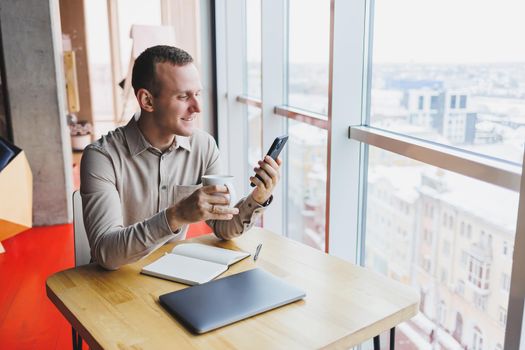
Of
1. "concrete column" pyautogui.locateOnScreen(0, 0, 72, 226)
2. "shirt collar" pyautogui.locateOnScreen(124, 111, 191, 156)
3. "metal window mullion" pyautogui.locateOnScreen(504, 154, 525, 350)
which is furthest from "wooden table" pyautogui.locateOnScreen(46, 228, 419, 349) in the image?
"concrete column" pyautogui.locateOnScreen(0, 0, 72, 226)

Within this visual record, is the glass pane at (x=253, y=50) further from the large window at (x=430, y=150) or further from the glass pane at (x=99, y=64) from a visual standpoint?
the glass pane at (x=99, y=64)

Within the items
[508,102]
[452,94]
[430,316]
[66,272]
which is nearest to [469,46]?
[452,94]

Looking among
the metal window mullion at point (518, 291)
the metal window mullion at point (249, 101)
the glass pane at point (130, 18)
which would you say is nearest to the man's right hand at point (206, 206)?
the metal window mullion at point (518, 291)

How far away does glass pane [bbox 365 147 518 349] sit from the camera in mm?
1587

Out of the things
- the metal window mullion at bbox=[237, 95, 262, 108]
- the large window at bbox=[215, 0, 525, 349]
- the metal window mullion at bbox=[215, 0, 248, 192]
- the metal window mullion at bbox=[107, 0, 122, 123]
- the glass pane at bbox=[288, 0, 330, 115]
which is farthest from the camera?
the metal window mullion at bbox=[107, 0, 122, 123]

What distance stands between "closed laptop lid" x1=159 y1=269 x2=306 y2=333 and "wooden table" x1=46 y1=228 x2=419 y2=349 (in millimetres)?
16

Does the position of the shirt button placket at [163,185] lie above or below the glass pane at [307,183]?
above

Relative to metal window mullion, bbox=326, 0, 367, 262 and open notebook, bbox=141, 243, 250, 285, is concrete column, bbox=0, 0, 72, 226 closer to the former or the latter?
metal window mullion, bbox=326, 0, 367, 262

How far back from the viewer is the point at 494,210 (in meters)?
1.57

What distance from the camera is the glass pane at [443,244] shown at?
5.21 ft

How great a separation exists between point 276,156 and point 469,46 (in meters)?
0.75

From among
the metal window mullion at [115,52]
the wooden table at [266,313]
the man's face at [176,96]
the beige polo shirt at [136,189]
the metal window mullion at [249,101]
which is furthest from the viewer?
the metal window mullion at [115,52]

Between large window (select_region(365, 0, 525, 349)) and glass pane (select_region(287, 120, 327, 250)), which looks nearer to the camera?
large window (select_region(365, 0, 525, 349))

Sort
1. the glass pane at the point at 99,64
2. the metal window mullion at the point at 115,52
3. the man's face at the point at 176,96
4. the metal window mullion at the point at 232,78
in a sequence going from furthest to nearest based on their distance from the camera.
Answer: the metal window mullion at the point at 115,52 → the glass pane at the point at 99,64 → the metal window mullion at the point at 232,78 → the man's face at the point at 176,96
